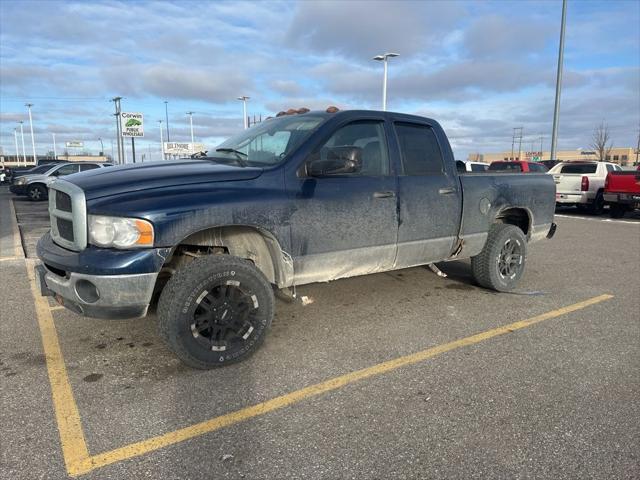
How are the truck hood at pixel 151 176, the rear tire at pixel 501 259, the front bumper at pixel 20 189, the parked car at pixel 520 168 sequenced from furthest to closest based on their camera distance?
the front bumper at pixel 20 189, the parked car at pixel 520 168, the rear tire at pixel 501 259, the truck hood at pixel 151 176

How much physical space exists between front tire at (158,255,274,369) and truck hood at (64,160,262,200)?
0.59 metres

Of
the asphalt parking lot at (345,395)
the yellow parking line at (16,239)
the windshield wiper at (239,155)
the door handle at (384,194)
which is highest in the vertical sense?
the windshield wiper at (239,155)

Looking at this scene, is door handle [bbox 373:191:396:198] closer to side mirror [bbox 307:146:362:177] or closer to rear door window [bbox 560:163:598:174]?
side mirror [bbox 307:146:362:177]

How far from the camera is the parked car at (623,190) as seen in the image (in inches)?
539

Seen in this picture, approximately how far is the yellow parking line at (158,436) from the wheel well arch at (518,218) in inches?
72.5

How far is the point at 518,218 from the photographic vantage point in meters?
6.09

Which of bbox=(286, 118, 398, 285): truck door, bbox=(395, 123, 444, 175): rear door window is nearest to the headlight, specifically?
bbox=(286, 118, 398, 285): truck door

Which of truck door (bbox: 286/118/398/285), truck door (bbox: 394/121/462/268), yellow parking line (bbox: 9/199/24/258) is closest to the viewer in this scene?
truck door (bbox: 286/118/398/285)

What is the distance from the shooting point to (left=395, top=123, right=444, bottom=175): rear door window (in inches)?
181

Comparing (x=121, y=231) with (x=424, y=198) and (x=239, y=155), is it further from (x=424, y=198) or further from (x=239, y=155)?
(x=424, y=198)

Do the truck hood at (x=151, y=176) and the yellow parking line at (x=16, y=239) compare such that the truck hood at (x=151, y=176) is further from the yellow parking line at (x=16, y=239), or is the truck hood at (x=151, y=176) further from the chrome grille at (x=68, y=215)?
the yellow parking line at (x=16, y=239)

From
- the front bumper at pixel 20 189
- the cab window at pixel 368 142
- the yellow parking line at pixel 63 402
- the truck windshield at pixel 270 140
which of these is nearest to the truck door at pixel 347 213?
the cab window at pixel 368 142

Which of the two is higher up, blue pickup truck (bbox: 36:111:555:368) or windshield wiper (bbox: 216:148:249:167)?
windshield wiper (bbox: 216:148:249:167)

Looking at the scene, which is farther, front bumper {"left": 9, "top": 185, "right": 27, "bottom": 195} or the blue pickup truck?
front bumper {"left": 9, "top": 185, "right": 27, "bottom": 195}
